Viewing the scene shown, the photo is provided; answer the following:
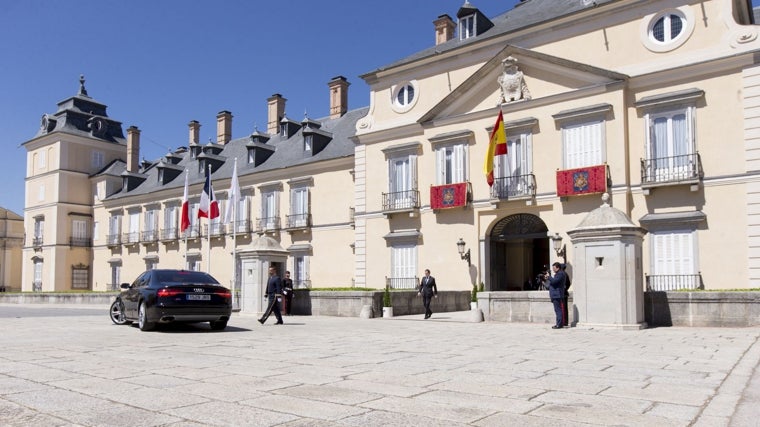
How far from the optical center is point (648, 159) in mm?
23141

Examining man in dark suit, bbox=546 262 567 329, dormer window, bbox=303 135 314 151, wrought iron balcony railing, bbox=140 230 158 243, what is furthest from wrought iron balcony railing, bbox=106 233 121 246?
man in dark suit, bbox=546 262 567 329

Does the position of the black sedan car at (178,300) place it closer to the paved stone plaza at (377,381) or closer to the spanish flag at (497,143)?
the paved stone plaza at (377,381)

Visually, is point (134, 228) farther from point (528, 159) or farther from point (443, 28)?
point (528, 159)

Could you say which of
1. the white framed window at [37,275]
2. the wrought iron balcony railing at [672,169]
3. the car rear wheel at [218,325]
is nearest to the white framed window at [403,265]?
the wrought iron balcony railing at [672,169]

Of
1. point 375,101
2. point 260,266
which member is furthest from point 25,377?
point 375,101

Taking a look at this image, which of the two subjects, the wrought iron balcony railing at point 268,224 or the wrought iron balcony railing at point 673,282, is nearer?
the wrought iron balcony railing at point 673,282

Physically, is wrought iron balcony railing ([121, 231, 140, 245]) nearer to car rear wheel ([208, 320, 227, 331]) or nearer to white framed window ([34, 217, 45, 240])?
white framed window ([34, 217, 45, 240])

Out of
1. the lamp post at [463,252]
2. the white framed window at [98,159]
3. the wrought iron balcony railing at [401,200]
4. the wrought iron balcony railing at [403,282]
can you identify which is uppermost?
the white framed window at [98,159]

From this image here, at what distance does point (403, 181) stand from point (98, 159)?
3571 cm

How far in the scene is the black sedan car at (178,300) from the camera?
1427 cm

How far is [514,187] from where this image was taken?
2628 cm

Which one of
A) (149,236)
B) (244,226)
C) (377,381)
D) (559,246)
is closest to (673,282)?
(559,246)

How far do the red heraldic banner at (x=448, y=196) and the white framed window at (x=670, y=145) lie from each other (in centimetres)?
737

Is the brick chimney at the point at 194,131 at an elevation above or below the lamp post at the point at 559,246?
above
